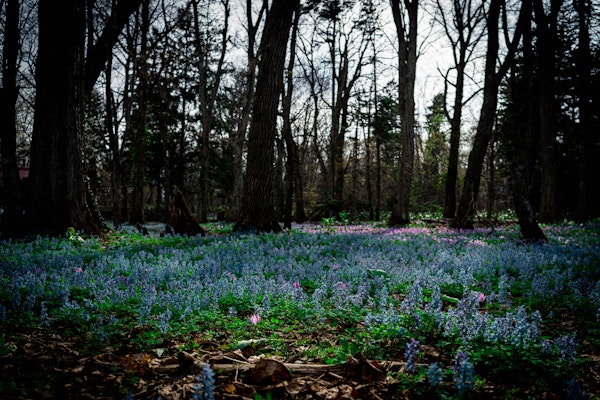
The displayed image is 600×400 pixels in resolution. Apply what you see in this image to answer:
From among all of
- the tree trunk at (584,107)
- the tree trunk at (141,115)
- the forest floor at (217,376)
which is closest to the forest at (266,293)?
the forest floor at (217,376)

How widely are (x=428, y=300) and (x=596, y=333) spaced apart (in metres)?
1.37

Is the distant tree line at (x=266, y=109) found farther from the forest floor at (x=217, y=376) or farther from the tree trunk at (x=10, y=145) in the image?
the forest floor at (x=217, y=376)

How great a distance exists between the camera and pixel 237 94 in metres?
33.1

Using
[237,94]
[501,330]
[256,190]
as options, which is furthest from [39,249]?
[237,94]

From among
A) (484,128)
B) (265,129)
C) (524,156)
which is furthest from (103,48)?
(484,128)

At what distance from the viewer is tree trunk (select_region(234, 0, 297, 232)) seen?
9695 mm

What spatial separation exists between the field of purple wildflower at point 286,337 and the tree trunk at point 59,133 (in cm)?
430

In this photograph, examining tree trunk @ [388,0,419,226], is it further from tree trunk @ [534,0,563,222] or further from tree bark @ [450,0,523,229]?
tree trunk @ [534,0,563,222]

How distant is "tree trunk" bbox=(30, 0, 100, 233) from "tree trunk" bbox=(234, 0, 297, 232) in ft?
13.5

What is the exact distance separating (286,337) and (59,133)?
8.70m

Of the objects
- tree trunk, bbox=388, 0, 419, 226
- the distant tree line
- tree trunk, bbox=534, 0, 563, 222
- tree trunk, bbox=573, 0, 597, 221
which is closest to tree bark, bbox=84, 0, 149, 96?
the distant tree line

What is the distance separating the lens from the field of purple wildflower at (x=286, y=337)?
6.32ft

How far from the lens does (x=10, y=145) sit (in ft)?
34.8

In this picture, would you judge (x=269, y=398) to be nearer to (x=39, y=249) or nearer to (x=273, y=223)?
(x=39, y=249)
